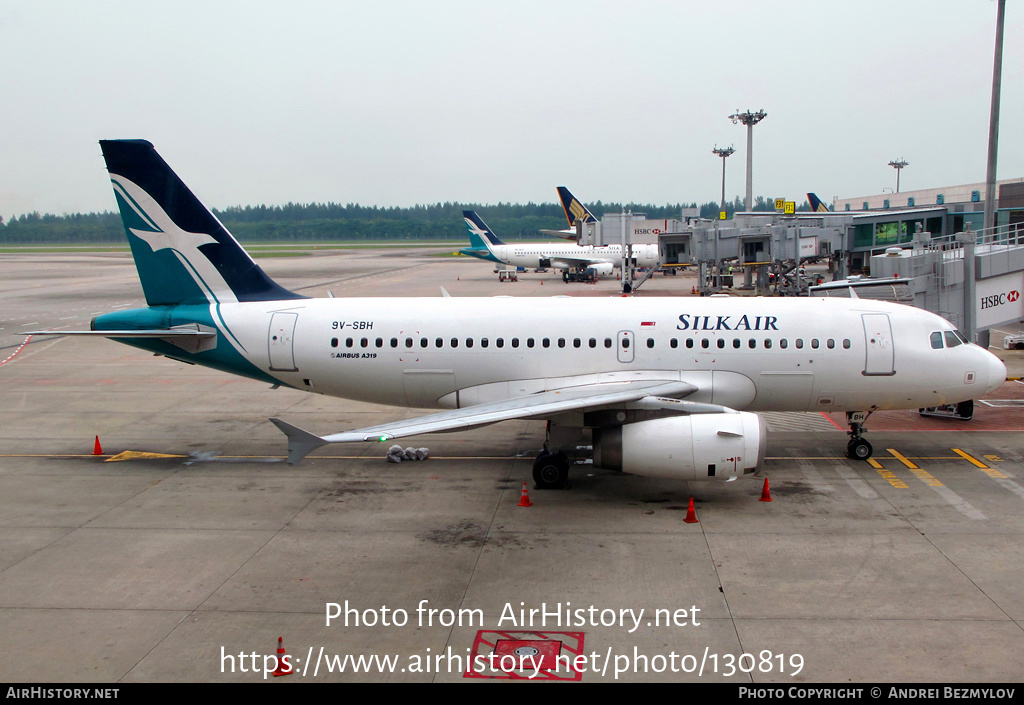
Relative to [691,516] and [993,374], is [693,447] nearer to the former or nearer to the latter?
[691,516]

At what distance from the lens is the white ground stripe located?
53.1 feet

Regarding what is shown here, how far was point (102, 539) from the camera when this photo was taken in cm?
1427

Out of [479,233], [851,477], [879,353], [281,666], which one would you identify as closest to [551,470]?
[851,477]

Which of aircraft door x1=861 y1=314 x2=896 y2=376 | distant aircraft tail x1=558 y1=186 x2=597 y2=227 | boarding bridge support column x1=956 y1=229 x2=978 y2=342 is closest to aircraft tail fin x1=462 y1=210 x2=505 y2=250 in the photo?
distant aircraft tail x1=558 y1=186 x2=597 y2=227

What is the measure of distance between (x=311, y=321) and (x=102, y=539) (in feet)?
22.6

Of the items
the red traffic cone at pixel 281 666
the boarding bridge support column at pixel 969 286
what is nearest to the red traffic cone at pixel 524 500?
the red traffic cone at pixel 281 666

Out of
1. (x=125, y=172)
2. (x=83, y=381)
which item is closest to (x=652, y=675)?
(x=125, y=172)

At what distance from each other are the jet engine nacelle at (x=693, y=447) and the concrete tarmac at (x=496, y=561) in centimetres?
89

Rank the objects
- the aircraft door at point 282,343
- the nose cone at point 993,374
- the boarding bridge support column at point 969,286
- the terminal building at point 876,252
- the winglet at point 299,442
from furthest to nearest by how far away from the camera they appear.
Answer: the terminal building at point 876,252, the boarding bridge support column at point 969,286, the aircraft door at point 282,343, the nose cone at point 993,374, the winglet at point 299,442

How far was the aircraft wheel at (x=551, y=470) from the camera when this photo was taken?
16.7 metres

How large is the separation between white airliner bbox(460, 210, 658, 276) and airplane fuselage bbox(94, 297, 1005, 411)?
2243 inches

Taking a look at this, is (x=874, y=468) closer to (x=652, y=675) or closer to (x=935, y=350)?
(x=935, y=350)

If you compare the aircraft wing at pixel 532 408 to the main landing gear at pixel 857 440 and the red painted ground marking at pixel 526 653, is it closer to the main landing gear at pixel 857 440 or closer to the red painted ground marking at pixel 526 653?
the red painted ground marking at pixel 526 653

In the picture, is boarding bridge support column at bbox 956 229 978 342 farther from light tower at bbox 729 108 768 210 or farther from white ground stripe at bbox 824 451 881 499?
light tower at bbox 729 108 768 210
